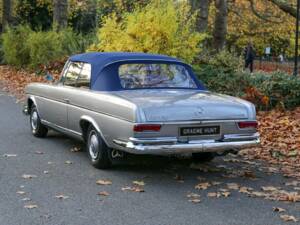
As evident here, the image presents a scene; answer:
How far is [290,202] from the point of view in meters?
6.41

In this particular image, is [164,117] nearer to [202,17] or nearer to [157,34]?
[157,34]

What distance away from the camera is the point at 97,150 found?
25.7 ft

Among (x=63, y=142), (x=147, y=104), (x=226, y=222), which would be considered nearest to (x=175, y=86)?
(x=147, y=104)

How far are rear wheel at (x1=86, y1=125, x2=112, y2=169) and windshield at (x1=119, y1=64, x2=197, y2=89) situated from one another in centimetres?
79

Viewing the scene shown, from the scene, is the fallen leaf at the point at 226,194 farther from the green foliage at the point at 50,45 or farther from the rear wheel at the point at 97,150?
the green foliage at the point at 50,45

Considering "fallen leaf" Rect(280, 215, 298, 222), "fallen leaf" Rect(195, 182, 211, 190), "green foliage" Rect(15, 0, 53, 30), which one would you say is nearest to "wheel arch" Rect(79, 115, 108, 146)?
"fallen leaf" Rect(195, 182, 211, 190)

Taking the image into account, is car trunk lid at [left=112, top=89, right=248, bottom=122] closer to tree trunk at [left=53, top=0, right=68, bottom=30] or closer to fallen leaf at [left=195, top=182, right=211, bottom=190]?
fallen leaf at [left=195, top=182, right=211, bottom=190]

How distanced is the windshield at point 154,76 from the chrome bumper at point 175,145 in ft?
3.97

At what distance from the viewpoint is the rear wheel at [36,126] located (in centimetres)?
1020

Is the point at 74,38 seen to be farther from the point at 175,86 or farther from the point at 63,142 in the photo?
the point at 175,86

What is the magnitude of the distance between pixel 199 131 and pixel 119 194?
1.29 meters

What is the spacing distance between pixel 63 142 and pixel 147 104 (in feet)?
10.4

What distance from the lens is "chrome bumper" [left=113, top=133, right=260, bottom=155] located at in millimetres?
6992

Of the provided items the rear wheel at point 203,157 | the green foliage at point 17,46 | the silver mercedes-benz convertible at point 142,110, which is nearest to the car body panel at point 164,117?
the silver mercedes-benz convertible at point 142,110
